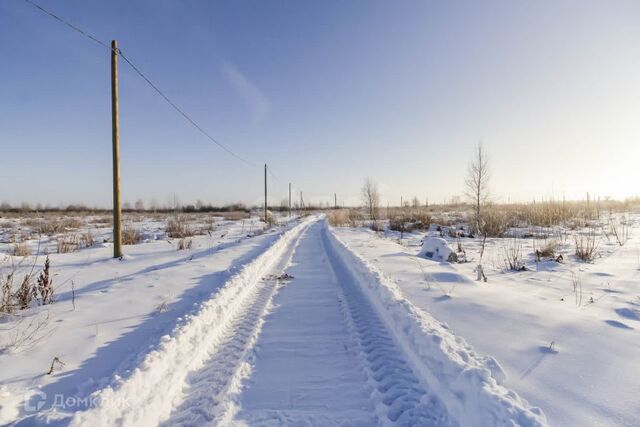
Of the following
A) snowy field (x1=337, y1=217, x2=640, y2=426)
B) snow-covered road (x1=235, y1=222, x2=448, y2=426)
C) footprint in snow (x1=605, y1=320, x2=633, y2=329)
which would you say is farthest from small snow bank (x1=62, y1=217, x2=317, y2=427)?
footprint in snow (x1=605, y1=320, x2=633, y2=329)

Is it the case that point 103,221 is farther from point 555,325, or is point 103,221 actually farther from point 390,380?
point 555,325

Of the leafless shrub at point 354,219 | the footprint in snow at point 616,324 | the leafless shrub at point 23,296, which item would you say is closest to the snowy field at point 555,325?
the footprint in snow at point 616,324

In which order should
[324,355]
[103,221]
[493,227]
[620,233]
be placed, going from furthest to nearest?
[103,221], [493,227], [620,233], [324,355]

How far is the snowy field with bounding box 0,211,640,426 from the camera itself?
7.13ft

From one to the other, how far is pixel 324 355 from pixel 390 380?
75cm

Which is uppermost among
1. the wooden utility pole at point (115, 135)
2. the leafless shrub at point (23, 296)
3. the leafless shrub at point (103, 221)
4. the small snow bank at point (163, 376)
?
the wooden utility pole at point (115, 135)

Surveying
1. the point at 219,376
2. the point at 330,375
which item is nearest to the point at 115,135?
the point at 219,376

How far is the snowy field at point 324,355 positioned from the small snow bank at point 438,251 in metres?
2.86

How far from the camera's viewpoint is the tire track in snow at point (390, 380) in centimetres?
223

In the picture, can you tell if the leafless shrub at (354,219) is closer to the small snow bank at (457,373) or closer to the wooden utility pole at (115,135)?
the wooden utility pole at (115,135)

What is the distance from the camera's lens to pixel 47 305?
4344mm

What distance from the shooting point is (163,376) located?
263 centimetres

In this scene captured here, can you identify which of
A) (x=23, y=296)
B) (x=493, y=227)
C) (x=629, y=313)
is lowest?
(x=629, y=313)

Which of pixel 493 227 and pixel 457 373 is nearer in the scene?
pixel 457 373
